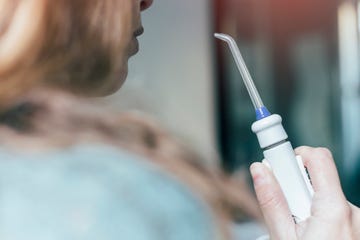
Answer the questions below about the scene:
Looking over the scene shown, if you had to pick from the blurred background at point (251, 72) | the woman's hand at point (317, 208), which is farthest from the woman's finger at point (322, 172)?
the blurred background at point (251, 72)

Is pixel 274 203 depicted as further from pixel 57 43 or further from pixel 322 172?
pixel 57 43

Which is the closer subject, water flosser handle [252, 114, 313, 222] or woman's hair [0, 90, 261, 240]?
water flosser handle [252, 114, 313, 222]

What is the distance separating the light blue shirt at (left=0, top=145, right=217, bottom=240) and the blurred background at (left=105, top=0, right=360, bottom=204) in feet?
0.19

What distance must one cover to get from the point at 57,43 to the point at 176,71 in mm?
133

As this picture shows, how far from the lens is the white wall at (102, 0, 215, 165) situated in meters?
0.61

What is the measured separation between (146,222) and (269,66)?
0.73 ft

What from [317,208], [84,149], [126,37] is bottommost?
[317,208]

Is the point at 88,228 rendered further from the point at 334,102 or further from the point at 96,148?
the point at 334,102

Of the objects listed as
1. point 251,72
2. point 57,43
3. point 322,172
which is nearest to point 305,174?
point 322,172

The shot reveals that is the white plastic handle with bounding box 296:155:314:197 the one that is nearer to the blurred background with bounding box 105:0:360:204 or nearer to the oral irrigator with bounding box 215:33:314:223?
the oral irrigator with bounding box 215:33:314:223

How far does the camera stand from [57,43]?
0.59 meters

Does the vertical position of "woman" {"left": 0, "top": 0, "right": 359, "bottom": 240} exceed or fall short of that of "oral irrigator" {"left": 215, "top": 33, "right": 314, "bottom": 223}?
it exceeds it

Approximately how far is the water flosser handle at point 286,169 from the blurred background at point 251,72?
13 cm

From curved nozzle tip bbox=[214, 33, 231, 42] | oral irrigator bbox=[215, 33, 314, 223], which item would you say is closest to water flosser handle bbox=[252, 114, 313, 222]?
oral irrigator bbox=[215, 33, 314, 223]
